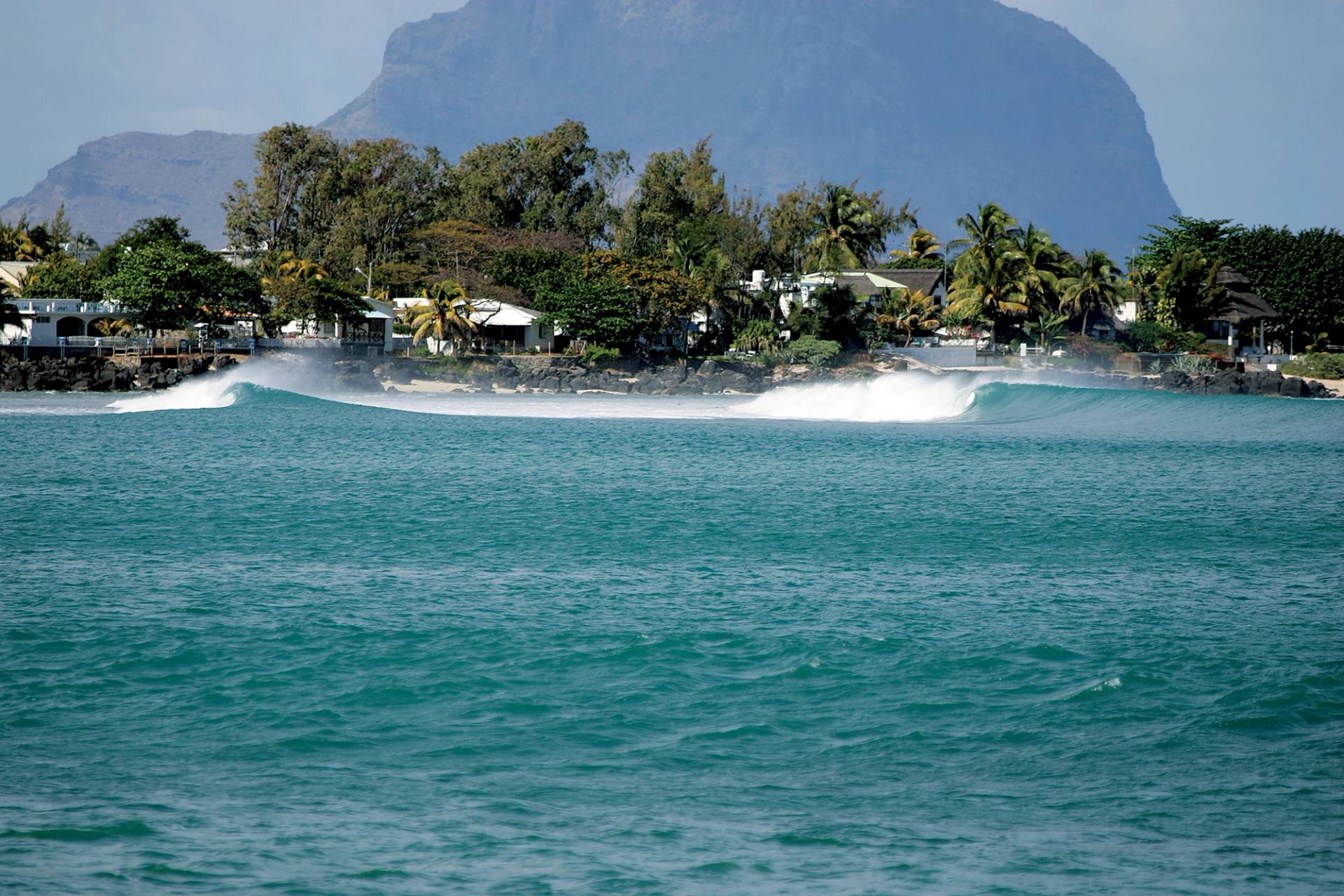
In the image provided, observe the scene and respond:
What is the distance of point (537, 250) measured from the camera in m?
71.2

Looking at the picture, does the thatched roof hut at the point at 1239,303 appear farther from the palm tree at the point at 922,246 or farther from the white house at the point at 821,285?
the palm tree at the point at 922,246

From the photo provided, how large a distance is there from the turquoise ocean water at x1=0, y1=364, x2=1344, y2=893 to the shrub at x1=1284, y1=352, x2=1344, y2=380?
43.0 m

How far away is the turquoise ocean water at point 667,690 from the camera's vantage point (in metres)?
7.08

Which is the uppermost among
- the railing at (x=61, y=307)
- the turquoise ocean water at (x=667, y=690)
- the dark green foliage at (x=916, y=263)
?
the dark green foliage at (x=916, y=263)

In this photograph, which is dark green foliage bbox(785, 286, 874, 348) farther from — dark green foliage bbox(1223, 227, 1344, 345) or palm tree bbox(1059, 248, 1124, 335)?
dark green foliage bbox(1223, 227, 1344, 345)

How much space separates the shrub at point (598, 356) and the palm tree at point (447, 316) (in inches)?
241

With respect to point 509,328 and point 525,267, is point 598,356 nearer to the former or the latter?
point 509,328

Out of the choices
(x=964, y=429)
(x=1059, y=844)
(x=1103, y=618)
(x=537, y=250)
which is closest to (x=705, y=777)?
(x=1059, y=844)

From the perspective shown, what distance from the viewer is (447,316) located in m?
60.7

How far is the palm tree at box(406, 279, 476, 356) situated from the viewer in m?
60.9

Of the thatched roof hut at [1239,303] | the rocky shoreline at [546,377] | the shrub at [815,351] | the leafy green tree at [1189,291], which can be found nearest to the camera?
the rocky shoreline at [546,377]

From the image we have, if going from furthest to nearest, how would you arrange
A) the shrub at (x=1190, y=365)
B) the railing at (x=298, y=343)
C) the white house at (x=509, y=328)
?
the white house at (x=509, y=328), the shrub at (x=1190, y=365), the railing at (x=298, y=343)

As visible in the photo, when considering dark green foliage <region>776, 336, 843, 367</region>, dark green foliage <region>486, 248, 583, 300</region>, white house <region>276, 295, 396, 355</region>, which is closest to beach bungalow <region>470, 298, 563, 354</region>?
dark green foliage <region>486, 248, 583, 300</region>

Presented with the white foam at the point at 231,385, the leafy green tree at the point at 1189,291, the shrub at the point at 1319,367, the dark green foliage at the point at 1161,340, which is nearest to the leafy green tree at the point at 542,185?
the white foam at the point at 231,385
